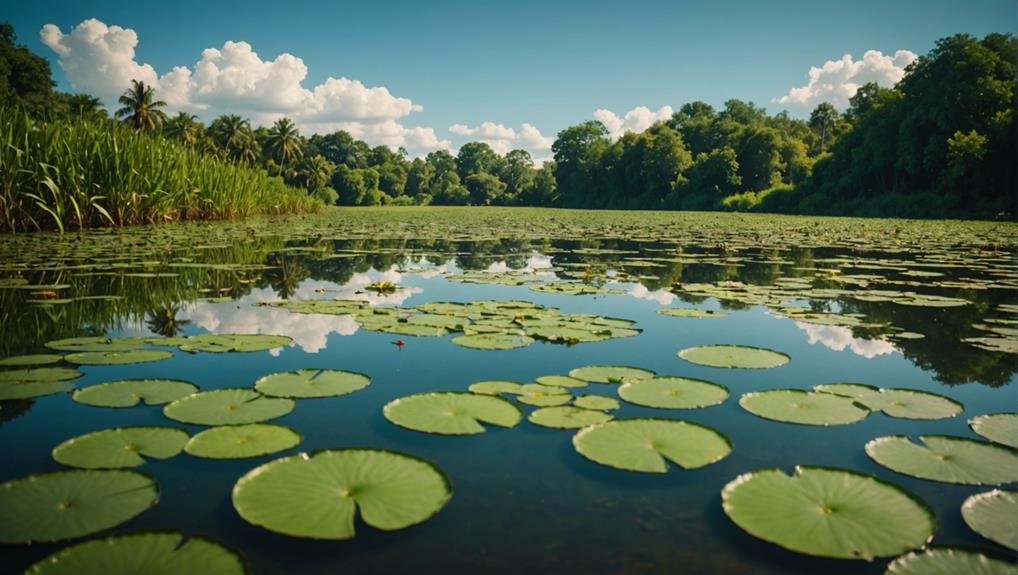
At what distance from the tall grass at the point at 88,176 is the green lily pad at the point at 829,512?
9.75 meters

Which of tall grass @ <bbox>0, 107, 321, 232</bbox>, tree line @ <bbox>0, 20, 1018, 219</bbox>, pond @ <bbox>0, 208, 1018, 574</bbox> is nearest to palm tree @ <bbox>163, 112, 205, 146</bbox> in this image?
tree line @ <bbox>0, 20, 1018, 219</bbox>

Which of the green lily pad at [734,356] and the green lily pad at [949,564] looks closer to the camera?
the green lily pad at [949,564]

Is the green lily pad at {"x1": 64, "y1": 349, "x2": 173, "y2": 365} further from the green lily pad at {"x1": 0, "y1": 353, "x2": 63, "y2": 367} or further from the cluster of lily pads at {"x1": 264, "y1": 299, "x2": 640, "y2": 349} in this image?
the cluster of lily pads at {"x1": 264, "y1": 299, "x2": 640, "y2": 349}

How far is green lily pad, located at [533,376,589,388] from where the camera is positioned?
2.55m

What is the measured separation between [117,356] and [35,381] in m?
0.44

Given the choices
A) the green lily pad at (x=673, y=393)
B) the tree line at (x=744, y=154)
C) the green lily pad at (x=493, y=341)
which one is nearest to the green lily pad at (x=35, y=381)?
the green lily pad at (x=493, y=341)

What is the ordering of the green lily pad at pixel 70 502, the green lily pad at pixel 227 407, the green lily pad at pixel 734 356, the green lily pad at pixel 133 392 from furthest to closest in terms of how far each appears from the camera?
1. the green lily pad at pixel 734 356
2. the green lily pad at pixel 133 392
3. the green lily pad at pixel 227 407
4. the green lily pad at pixel 70 502

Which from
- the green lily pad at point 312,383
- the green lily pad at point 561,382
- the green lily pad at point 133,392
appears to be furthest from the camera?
the green lily pad at point 561,382

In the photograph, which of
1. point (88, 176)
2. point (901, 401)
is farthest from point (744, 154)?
point (901, 401)

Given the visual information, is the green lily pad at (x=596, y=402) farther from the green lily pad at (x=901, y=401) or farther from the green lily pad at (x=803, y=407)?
the green lily pad at (x=901, y=401)

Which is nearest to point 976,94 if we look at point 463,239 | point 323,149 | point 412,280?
point 463,239

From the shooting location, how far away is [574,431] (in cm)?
206

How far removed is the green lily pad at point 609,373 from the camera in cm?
263

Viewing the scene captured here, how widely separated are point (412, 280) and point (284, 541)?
15.5 feet
